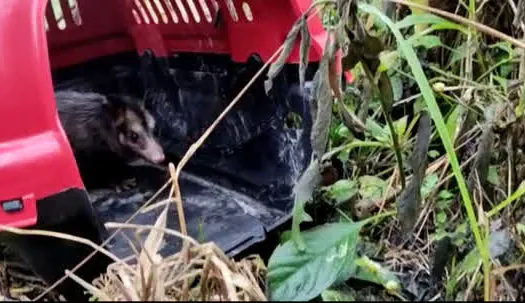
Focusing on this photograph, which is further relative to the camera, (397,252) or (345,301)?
(397,252)

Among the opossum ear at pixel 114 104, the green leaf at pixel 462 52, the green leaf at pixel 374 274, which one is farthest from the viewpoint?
the opossum ear at pixel 114 104

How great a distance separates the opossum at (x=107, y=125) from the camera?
2359mm

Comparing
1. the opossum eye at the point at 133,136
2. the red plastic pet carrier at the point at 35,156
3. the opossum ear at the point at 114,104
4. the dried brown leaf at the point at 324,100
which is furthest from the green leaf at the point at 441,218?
the opossum ear at the point at 114,104

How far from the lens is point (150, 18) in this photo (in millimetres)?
2244

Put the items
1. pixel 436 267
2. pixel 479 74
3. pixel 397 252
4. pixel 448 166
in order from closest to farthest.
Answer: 1. pixel 436 267
2. pixel 397 252
3. pixel 448 166
4. pixel 479 74

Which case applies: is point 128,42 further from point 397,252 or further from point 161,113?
point 397,252

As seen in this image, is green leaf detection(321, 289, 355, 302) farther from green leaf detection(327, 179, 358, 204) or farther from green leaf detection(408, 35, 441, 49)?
green leaf detection(408, 35, 441, 49)

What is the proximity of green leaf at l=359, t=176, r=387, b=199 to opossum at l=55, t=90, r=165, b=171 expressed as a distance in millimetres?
819

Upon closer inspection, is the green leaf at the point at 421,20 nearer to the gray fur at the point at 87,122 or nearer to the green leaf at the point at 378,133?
the green leaf at the point at 378,133

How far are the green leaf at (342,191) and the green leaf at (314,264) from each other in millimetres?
232

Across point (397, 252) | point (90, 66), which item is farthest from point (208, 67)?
point (397, 252)

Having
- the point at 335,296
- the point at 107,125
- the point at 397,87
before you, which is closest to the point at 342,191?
the point at 397,87

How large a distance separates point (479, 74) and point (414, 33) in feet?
0.50

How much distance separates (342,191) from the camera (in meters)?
1.52
